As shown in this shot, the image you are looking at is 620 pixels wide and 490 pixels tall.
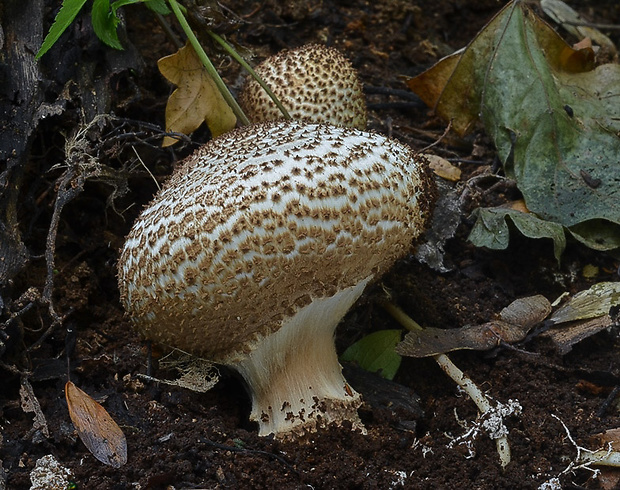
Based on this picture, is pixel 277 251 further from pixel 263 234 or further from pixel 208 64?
pixel 208 64

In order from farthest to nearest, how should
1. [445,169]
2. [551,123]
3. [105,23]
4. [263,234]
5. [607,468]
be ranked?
[445,169] < [551,123] < [105,23] < [607,468] < [263,234]

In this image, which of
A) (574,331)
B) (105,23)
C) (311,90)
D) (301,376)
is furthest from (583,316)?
(105,23)

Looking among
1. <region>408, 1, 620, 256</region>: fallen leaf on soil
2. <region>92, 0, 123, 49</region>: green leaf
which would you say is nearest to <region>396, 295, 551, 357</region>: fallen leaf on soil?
<region>408, 1, 620, 256</region>: fallen leaf on soil

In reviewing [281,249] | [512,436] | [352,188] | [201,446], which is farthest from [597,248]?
[201,446]

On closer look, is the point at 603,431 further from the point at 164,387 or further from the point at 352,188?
the point at 164,387

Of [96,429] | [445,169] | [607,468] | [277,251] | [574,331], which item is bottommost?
[607,468]

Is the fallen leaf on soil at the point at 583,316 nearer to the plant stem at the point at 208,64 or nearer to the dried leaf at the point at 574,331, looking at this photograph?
the dried leaf at the point at 574,331
